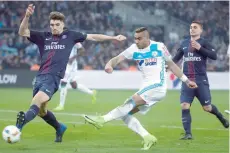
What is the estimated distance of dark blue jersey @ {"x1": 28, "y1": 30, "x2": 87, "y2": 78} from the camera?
1228 centimetres

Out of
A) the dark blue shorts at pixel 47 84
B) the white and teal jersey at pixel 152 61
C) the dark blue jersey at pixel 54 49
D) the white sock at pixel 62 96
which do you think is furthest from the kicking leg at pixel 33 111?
the white sock at pixel 62 96

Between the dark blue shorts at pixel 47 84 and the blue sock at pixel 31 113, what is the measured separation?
1.40ft

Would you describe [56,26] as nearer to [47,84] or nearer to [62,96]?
[47,84]

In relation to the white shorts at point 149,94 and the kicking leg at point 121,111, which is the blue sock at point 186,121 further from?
the kicking leg at point 121,111

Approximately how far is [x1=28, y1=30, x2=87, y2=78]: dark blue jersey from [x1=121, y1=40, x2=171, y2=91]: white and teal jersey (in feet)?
3.93

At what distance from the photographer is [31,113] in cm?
1139

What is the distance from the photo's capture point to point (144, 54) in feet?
39.4

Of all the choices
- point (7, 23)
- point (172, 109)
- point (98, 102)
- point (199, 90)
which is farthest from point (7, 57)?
point (199, 90)

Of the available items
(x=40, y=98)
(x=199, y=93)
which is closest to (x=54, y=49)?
(x=40, y=98)

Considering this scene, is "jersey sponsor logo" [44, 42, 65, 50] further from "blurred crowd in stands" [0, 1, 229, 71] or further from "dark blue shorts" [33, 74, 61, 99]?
"blurred crowd in stands" [0, 1, 229, 71]

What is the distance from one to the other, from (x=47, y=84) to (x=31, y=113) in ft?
2.68

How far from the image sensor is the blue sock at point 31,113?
11.3 metres

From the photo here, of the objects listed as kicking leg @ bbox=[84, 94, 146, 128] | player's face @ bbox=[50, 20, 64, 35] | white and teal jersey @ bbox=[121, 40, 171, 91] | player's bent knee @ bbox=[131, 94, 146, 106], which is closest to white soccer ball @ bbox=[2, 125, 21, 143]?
kicking leg @ bbox=[84, 94, 146, 128]

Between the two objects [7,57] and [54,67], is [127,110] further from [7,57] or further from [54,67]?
[7,57]
